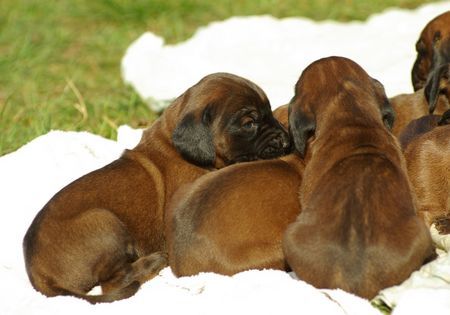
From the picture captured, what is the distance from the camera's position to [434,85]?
23.0ft

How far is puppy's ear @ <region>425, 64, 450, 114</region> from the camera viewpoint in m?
7.00

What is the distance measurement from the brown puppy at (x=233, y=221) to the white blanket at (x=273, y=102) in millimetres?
133

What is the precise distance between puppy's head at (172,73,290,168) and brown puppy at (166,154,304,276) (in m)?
0.60

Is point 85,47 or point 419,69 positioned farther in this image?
point 85,47

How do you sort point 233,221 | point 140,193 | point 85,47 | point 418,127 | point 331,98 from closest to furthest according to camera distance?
1. point 233,221
2. point 331,98
3. point 140,193
4. point 418,127
5. point 85,47

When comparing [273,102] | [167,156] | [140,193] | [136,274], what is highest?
[167,156]

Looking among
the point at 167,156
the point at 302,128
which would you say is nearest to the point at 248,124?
A: the point at 167,156

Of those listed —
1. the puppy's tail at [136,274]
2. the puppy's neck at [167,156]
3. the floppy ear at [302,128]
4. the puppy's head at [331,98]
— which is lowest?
the puppy's tail at [136,274]

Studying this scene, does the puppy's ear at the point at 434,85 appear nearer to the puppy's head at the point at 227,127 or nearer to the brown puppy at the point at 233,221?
the puppy's head at the point at 227,127

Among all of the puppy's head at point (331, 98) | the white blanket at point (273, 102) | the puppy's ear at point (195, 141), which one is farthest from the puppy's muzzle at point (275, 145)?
the white blanket at point (273, 102)

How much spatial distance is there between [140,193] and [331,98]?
4.33 feet

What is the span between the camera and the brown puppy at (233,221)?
5402 mm

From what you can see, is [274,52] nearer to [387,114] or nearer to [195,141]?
[195,141]

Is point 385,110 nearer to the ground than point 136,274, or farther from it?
farther from it
